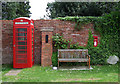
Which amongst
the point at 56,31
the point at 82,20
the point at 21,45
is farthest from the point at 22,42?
the point at 82,20

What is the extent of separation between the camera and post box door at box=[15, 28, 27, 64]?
289 inches

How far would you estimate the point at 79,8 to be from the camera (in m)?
14.7

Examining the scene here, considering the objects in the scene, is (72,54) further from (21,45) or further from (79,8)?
(79,8)

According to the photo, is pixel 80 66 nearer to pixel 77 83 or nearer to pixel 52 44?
pixel 52 44

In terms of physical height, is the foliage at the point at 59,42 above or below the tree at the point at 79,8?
below

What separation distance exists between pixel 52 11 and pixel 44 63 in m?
9.25

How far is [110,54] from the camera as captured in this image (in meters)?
8.38

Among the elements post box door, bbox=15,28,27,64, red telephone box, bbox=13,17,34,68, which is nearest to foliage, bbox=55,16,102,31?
red telephone box, bbox=13,17,34,68

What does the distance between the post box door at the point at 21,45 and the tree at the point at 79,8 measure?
8532 mm

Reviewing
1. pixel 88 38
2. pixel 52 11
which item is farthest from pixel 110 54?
pixel 52 11

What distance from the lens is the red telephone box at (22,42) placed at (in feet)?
24.0

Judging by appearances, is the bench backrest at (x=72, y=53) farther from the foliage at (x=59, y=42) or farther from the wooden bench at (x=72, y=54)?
the foliage at (x=59, y=42)

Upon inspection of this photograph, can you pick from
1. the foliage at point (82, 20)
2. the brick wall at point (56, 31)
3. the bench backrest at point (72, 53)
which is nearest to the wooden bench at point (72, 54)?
the bench backrest at point (72, 53)

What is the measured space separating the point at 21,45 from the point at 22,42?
15cm
